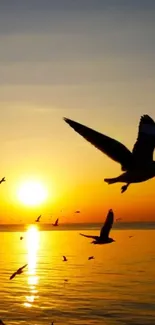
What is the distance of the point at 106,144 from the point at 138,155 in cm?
192

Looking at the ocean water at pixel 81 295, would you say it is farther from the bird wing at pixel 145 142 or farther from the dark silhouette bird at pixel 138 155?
the bird wing at pixel 145 142

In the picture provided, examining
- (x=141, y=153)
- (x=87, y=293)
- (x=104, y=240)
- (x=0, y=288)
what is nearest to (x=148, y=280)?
(x=87, y=293)

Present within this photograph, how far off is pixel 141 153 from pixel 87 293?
34562mm

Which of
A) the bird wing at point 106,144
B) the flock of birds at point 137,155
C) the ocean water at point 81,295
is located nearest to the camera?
the bird wing at point 106,144

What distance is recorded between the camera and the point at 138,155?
2012 centimetres

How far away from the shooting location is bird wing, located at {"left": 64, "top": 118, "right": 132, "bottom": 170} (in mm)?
17672

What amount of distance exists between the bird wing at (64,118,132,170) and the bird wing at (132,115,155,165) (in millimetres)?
415

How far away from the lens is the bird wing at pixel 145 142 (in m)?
19.9

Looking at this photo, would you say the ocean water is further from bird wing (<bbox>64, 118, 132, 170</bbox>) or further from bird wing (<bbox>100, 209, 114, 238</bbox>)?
bird wing (<bbox>64, 118, 132, 170</bbox>)

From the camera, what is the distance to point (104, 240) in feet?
106

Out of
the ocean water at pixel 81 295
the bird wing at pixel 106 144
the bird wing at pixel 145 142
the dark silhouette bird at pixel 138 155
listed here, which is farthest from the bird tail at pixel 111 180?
the ocean water at pixel 81 295

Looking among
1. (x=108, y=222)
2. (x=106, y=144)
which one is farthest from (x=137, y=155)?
(x=108, y=222)

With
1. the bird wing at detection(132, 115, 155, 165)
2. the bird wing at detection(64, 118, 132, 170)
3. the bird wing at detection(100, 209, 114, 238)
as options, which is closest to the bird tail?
the bird wing at detection(64, 118, 132, 170)

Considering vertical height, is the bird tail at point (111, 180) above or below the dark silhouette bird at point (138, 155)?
below
